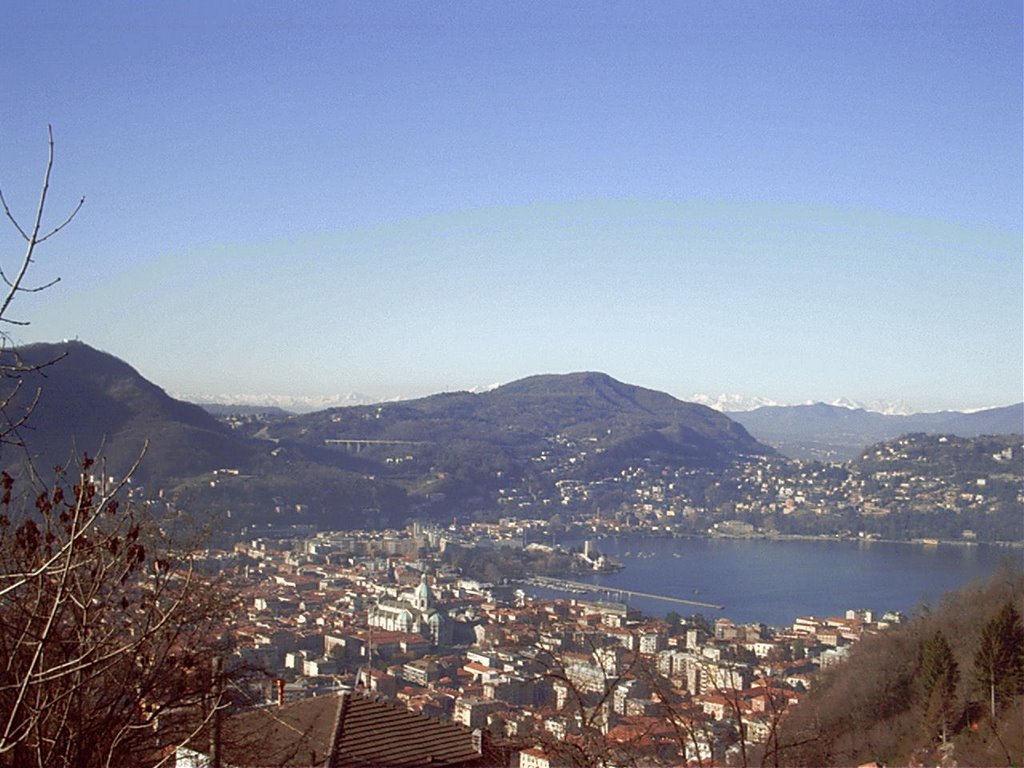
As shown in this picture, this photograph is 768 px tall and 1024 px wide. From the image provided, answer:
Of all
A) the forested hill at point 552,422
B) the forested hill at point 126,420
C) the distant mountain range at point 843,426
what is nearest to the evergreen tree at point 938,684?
the forested hill at point 126,420

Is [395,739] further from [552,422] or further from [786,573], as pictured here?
[552,422]

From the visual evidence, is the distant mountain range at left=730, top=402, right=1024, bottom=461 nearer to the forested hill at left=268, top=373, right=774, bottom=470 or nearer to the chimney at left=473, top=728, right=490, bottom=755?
the forested hill at left=268, top=373, right=774, bottom=470

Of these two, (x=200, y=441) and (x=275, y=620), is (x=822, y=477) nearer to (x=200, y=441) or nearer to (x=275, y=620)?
(x=200, y=441)

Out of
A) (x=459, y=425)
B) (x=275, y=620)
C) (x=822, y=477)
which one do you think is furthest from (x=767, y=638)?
(x=459, y=425)

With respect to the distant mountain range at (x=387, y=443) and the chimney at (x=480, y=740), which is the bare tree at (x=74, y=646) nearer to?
the distant mountain range at (x=387, y=443)

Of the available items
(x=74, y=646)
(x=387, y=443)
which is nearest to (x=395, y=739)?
(x=74, y=646)
